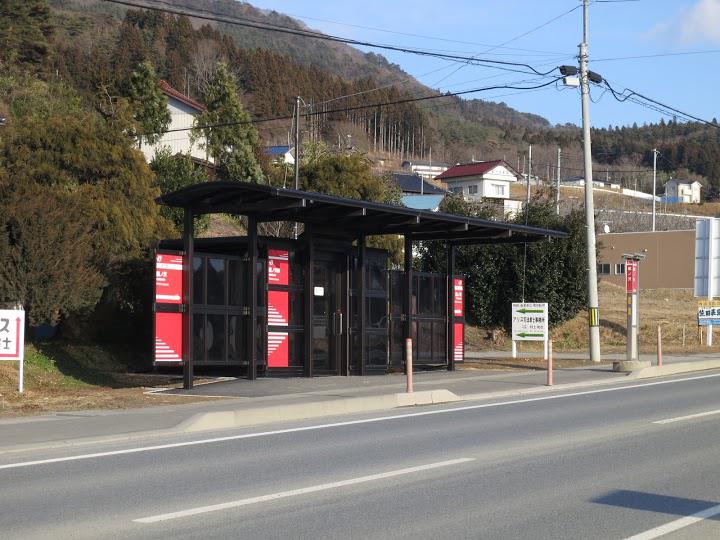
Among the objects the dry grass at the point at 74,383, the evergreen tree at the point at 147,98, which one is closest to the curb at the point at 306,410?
the dry grass at the point at 74,383

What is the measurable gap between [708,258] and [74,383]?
1121 inches

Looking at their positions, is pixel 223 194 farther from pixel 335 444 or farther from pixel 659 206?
pixel 659 206

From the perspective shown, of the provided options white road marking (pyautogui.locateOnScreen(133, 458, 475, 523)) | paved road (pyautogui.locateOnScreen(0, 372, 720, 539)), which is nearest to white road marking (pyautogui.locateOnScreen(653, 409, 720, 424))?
paved road (pyautogui.locateOnScreen(0, 372, 720, 539))

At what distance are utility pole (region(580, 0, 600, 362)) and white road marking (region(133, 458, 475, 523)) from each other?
17.6m

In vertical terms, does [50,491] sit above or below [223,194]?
below

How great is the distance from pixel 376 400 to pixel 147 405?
3.99 meters

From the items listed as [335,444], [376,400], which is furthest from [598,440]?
[376,400]

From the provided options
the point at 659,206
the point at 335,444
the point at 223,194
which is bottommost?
the point at 335,444

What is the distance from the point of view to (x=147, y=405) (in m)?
16.9

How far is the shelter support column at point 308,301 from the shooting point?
72.6ft

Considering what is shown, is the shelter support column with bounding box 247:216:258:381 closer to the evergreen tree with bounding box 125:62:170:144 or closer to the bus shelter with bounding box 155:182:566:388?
the bus shelter with bounding box 155:182:566:388

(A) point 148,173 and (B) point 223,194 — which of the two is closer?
(B) point 223,194

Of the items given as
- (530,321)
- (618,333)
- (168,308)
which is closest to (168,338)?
(168,308)

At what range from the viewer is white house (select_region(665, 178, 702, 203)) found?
15362 centimetres
